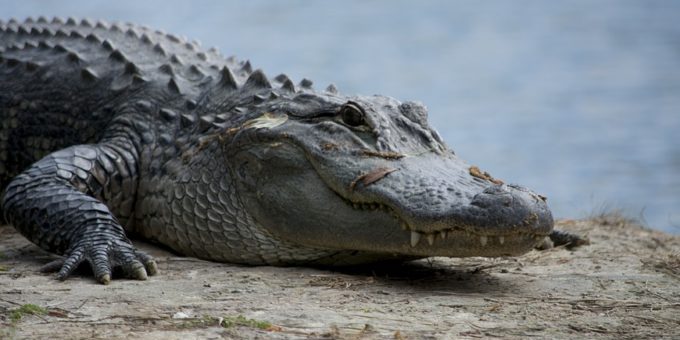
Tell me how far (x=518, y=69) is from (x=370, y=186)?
55.3ft

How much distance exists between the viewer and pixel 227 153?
17.0 ft

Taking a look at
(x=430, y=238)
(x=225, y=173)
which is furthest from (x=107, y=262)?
(x=430, y=238)

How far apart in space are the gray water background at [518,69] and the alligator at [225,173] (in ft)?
16.0

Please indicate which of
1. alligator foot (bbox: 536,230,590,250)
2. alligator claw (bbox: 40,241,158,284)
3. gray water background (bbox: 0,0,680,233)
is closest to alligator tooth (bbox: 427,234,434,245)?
alligator claw (bbox: 40,241,158,284)

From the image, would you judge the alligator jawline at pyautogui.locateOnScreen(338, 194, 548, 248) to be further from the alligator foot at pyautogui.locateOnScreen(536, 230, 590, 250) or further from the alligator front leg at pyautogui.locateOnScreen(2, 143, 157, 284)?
the alligator foot at pyautogui.locateOnScreen(536, 230, 590, 250)

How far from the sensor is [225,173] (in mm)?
5172

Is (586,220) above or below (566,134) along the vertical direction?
below

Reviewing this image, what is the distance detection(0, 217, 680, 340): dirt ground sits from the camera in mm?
3719

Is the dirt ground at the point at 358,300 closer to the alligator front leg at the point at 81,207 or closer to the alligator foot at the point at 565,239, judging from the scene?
the alligator front leg at the point at 81,207

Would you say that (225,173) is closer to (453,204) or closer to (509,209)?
(453,204)

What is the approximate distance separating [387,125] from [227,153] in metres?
0.83

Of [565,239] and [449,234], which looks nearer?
[449,234]

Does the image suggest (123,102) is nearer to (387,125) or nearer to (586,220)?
(387,125)

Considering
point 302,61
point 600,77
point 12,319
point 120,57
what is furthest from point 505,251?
point 600,77
